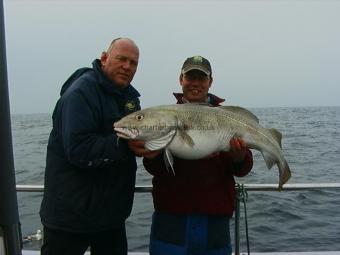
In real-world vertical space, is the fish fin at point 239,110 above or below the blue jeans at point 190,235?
above

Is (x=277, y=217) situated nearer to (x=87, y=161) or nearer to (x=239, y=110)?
(x=239, y=110)

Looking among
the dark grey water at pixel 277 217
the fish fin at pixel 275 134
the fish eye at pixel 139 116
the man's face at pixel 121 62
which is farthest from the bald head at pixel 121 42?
the dark grey water at pixel 277 217

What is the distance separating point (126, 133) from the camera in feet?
11.0

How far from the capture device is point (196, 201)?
3.71 meters

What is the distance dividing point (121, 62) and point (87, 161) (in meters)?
0.90

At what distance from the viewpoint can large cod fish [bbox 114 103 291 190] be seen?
3447 mm

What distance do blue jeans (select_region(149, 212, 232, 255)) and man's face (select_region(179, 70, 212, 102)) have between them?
104 centimetres

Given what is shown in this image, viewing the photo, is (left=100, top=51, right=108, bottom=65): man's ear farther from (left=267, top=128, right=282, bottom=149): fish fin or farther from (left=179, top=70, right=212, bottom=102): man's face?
(left=267, top=128, right=282, bottom=149): fish fin

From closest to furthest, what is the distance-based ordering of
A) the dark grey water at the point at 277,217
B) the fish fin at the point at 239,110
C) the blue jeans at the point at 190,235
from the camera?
A: the blue jeans at the point at 190,235
the fish fin at the point at 239,110
the dark grey water at the point at 277,217

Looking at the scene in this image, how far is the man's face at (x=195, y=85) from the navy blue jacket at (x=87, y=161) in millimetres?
607

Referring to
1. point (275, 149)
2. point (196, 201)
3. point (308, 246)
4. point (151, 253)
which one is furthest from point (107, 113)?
point (308, 246)

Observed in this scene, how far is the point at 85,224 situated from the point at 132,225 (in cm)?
545

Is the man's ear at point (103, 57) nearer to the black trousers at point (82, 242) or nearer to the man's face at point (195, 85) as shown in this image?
the man's face at point (195, 85)

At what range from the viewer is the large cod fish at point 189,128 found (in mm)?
3447
